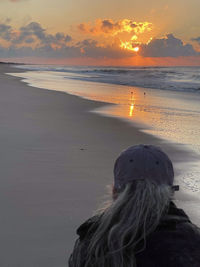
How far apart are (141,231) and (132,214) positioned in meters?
0.07

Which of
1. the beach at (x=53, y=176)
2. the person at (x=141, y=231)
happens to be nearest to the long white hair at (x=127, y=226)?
the person at (x=141, y=231)

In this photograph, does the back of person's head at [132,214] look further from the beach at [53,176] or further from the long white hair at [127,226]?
the beach at [53,176]

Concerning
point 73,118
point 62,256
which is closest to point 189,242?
point 62,256

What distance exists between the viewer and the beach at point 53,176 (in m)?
3.01

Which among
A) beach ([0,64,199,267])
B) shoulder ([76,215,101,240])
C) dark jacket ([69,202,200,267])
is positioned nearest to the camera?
dark jacket ([69,202,200,267])

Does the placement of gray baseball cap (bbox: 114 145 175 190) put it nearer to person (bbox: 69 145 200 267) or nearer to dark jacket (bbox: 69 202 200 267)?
person (bbox: 69 145 200 267)

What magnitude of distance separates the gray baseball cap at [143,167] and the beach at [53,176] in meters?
1.47

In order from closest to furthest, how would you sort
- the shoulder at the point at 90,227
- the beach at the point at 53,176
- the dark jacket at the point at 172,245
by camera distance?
1. the dark jacket at the point at 172,245
2. the shoulder at the point at 90,227
3. the beach at the point at 53,176

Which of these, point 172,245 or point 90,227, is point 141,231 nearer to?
point 172,245

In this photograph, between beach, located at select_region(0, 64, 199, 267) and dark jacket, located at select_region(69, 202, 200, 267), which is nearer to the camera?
dark jacket, located at select_region(69, 202, 200, 267)

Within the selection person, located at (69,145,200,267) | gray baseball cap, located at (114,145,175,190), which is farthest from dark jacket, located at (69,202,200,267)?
gray baseball cap, located at (114,145,175,190)

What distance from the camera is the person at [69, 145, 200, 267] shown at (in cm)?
136

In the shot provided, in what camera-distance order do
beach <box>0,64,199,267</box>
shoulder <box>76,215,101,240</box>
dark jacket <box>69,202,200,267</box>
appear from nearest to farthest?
dark jacket <box>69,202,200,267</box> → shoulder <box>76,215,101,240</box> → beach <box>0,64,199,267</box>

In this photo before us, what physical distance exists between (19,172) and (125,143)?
2.55m
